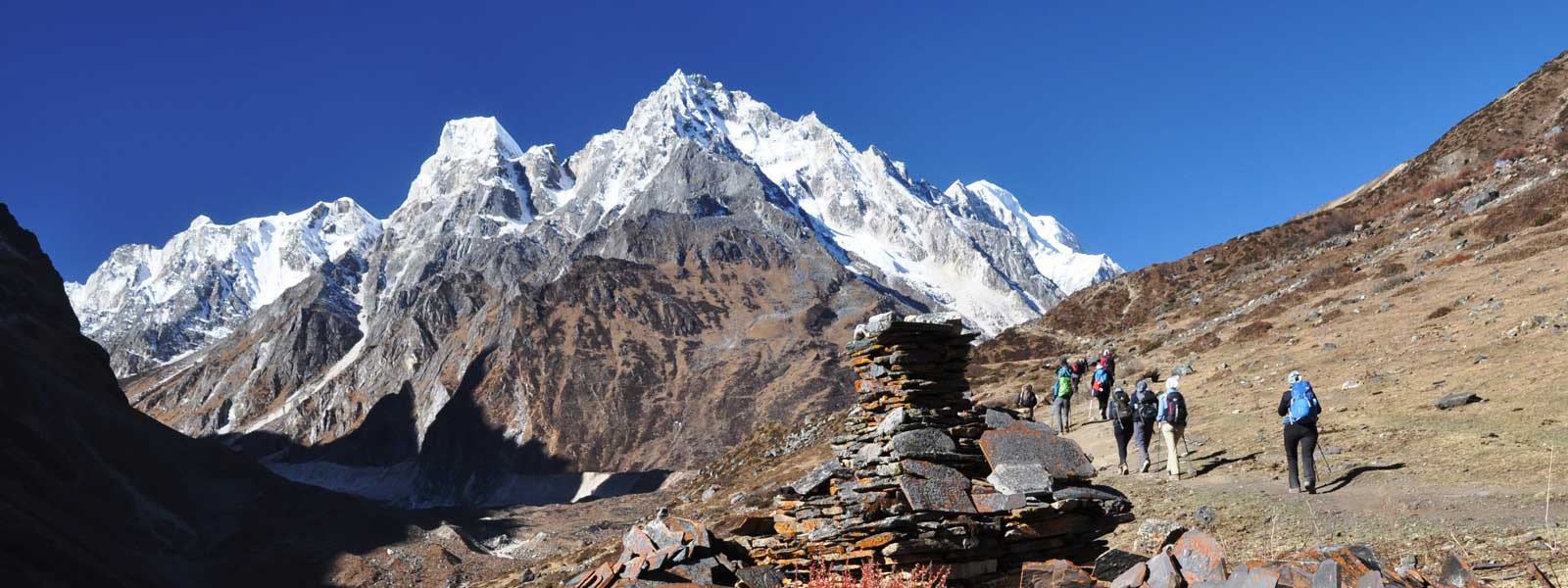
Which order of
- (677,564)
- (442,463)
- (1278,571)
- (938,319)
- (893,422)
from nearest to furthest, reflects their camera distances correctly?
(1278,571) → (677,564) → (893,422) → (938,319) → (442,463)

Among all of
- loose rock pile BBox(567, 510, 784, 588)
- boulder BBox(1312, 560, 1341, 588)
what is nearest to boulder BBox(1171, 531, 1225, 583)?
boulder BBox(1312, 560, 1341, 588)

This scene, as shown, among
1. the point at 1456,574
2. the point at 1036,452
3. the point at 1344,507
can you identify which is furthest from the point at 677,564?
the point at 1344,507

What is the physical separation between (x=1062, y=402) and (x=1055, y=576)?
1608 centimetres

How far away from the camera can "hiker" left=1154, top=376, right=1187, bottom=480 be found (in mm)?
17203

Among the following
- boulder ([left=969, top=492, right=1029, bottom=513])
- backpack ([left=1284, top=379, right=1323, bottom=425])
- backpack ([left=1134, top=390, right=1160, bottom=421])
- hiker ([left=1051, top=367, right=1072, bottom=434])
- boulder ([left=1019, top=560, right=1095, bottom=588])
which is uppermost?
hiker ([left=1051, top=367, right=1072, bottom=434])

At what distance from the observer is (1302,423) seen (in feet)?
46.1

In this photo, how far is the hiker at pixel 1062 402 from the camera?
24.6 metres

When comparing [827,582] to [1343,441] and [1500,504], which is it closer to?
[1500,504]

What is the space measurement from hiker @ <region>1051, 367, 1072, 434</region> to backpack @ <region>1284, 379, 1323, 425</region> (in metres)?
10.4

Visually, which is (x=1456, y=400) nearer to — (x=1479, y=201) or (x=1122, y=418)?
(x=1122, y=418)

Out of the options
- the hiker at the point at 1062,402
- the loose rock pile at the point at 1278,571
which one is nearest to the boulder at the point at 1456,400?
the hiker at the point at 1062,402

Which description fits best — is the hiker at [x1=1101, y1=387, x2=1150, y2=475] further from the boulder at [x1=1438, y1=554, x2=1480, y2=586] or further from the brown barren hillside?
the boulder at [x1=1438, y1=554, x2=1480, y2=586]

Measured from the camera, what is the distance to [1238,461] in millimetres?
17703

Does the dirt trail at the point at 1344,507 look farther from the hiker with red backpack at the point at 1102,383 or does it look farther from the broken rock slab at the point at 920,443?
the hiker with red backpack at the point at 1102,383
